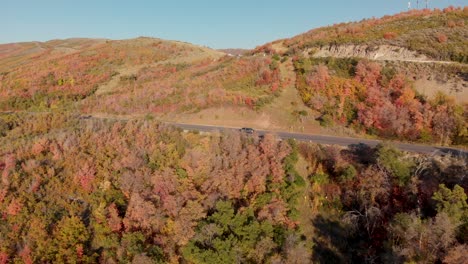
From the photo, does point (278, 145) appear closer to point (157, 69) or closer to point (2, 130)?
point (2, 130)

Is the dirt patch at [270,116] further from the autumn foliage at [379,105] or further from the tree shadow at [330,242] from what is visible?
the tree shadow at [330,242]

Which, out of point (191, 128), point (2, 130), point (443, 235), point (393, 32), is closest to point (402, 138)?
point (443, 235)

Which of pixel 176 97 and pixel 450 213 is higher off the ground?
pixel 176 97

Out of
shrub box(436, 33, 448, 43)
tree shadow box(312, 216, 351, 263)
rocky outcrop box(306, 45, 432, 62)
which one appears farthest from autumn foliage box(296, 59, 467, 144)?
tree shadow box(312, 216, 351, 263)

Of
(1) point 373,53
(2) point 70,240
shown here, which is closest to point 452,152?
(1) point 373,53

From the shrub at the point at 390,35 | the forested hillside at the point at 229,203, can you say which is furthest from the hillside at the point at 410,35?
the forested hillside at the point at 229,203
